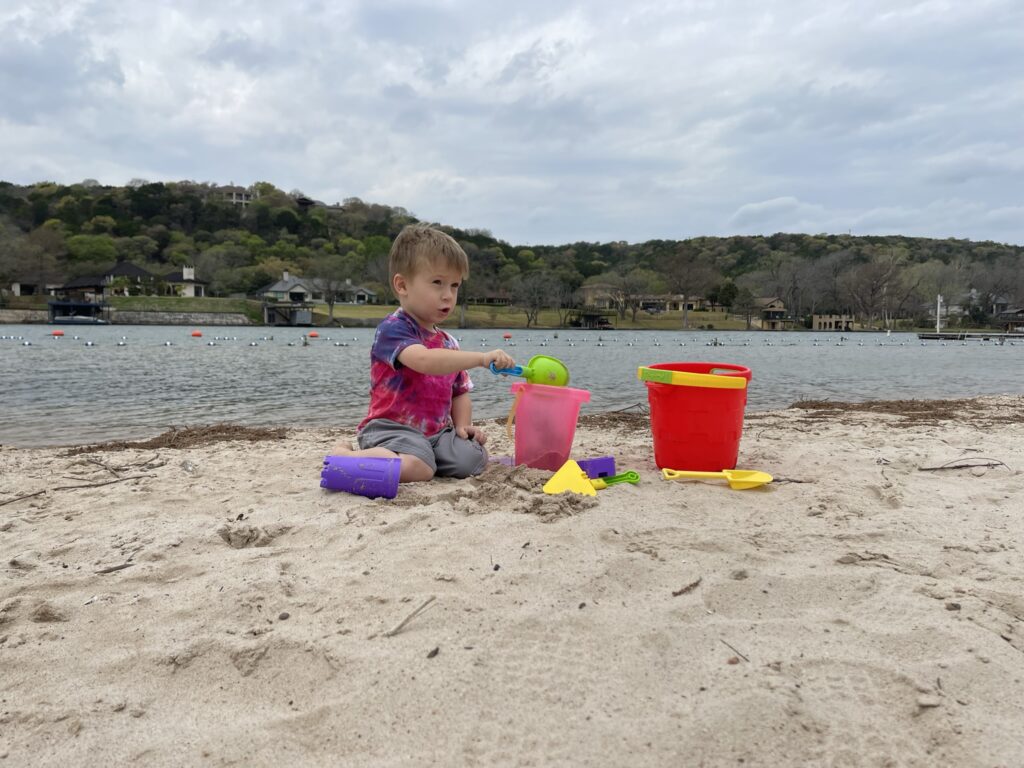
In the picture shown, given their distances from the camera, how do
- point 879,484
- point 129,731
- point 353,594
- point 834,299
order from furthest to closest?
point 834,299, point 879,484, point 353,594, point 129,731

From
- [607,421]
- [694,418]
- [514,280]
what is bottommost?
[607,421]

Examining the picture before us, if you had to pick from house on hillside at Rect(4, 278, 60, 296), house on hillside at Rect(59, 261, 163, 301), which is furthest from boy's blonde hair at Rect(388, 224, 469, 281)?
house on hillside at Rect(4, 278, 60, 296)

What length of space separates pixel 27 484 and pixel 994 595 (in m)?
4.60

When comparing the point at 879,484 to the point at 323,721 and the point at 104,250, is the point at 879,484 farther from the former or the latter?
the point at 104,250

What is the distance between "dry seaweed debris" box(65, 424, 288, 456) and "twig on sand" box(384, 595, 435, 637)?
392cm

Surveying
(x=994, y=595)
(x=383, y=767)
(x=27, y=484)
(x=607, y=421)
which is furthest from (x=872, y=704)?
(x=607, y=421)

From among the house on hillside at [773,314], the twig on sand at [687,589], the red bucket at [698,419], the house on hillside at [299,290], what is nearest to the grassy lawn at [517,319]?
the house on hillside at [299,290]

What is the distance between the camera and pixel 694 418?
3572mm

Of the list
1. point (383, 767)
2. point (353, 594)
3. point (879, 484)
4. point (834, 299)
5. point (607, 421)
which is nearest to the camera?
point (383, 767)

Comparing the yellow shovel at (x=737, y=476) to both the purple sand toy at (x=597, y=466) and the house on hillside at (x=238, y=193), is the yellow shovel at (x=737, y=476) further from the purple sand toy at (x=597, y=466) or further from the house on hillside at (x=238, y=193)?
the house on hillside at (x=238, y=193)

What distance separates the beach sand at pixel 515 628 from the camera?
4.41ft

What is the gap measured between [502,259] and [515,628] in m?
102

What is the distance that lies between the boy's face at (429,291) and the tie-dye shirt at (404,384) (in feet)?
0.25

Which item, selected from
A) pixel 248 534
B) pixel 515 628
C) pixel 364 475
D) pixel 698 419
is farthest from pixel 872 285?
pixel 515 628
